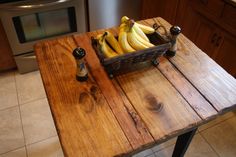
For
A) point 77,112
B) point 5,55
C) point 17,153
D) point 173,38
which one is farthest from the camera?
point 5,55

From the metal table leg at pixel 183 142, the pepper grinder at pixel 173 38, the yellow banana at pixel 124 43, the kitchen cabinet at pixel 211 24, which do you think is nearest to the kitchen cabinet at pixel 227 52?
the kitchen cabinet at pixel 211 24

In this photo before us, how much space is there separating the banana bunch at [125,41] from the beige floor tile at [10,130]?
1.04 metres

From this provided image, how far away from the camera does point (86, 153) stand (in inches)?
28.2

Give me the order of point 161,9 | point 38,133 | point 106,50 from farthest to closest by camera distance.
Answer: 1. point 161,9
2. point 38,133
3. point 106,50

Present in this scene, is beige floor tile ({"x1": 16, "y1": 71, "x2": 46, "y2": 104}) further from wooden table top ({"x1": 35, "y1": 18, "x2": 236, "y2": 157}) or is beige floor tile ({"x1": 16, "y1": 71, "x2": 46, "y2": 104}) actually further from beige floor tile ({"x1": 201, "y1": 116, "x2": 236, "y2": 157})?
beige floor tile ({"x1": 201, "y1": 116, "x2": 236, "y2": 157})

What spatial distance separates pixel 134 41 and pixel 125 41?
0.04 meters

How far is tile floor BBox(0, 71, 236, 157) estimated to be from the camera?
1515 millimetres

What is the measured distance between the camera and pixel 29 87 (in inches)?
76.3

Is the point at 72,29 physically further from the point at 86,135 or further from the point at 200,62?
the point at 86,135

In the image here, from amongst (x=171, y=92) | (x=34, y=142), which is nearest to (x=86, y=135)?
(x=171, y=92)

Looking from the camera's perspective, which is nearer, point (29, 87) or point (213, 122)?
point (213, 122)

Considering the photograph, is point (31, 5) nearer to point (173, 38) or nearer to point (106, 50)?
point (106, 50)

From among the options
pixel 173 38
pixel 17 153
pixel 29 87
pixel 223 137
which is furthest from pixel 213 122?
pixel 29 87

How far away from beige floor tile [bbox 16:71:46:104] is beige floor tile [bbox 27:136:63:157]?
1.47 feet
